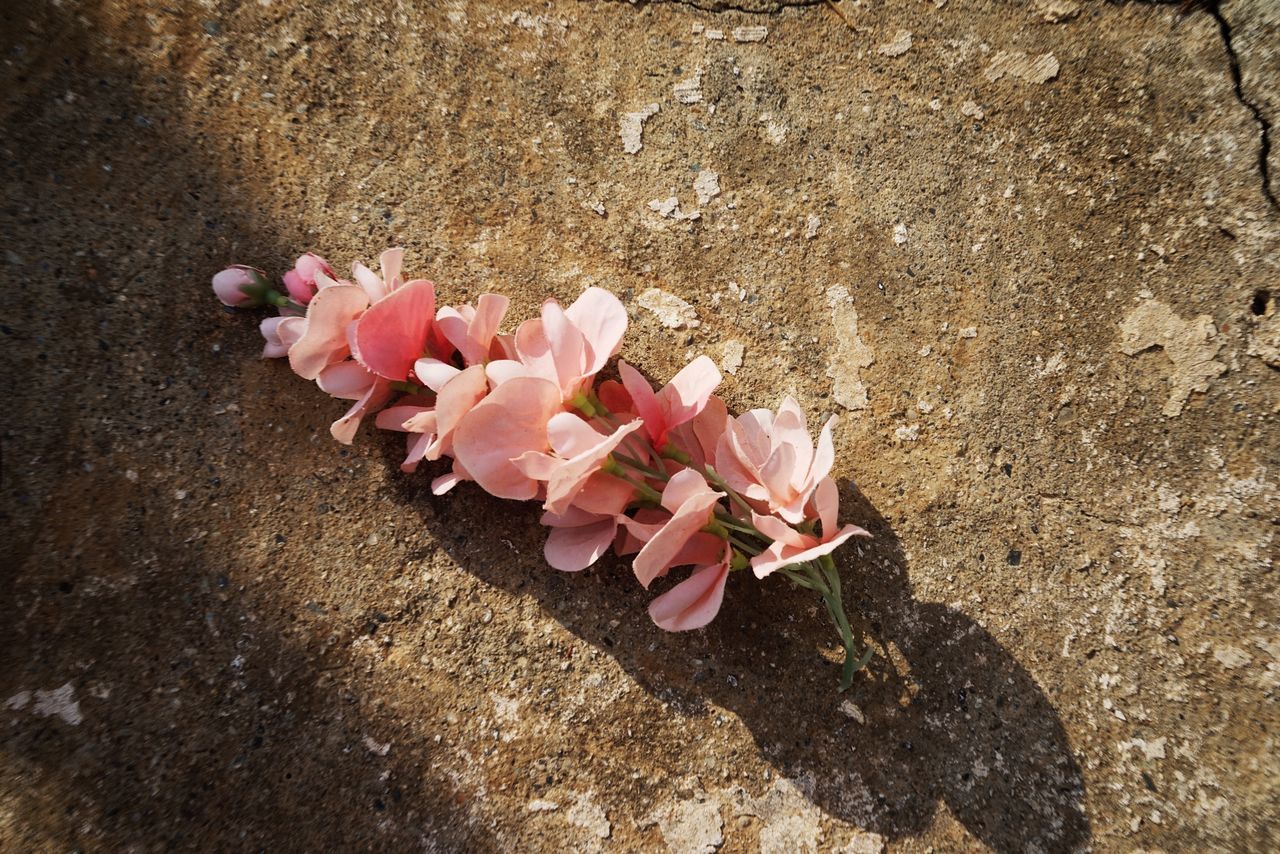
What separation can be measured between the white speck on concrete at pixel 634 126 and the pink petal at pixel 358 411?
1.52 ft

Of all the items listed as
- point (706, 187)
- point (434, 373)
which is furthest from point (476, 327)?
point (706, 187)

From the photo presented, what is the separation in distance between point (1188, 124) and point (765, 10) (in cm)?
58

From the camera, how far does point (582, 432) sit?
0.73m

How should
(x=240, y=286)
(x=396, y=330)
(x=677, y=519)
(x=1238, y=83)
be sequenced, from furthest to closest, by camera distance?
(x=1238, y=83) → (x=240, y=286) → (x=396, y=330) → (x=677, y=519)

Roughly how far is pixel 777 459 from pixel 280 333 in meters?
0.56

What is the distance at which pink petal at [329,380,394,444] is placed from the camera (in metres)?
0.83

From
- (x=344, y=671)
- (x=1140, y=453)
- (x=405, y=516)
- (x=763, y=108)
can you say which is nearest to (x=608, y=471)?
(x=405, y=516)

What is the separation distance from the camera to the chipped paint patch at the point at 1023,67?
105 cm

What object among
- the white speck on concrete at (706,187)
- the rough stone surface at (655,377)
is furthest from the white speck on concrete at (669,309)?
the white speck on concrete at (706,187)

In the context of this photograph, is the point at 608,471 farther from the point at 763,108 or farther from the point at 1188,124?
the point at 1188,124

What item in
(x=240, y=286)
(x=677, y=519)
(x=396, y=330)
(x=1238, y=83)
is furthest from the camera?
(x=1238, y=83)

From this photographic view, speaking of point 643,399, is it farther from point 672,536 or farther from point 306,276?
point 306,276

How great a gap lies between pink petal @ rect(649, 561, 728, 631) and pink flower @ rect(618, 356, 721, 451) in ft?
0.50

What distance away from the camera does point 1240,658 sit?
926mm
